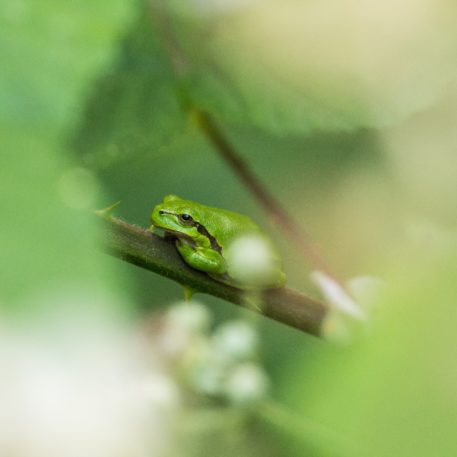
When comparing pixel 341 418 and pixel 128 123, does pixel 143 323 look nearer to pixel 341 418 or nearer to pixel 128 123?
pixel 128 123

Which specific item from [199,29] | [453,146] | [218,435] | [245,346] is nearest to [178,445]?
[218,435]

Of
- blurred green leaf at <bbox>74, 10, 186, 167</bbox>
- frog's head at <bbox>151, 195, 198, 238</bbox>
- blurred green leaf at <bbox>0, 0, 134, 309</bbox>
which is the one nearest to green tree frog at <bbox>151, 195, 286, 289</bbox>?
frog's head at <bbox>151, 195, 198, 238</bbox>

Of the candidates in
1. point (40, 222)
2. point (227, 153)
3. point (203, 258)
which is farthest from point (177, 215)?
point (40, 222)

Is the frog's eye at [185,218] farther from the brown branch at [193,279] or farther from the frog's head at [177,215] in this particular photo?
the brown branch at [193,279]

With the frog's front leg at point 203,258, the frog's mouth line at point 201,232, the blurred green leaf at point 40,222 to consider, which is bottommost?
the blurred green leaf at point 40,222

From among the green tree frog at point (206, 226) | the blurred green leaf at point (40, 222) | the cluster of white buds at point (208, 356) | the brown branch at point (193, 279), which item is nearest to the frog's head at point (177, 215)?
the green tree frog at point (206, 226)
